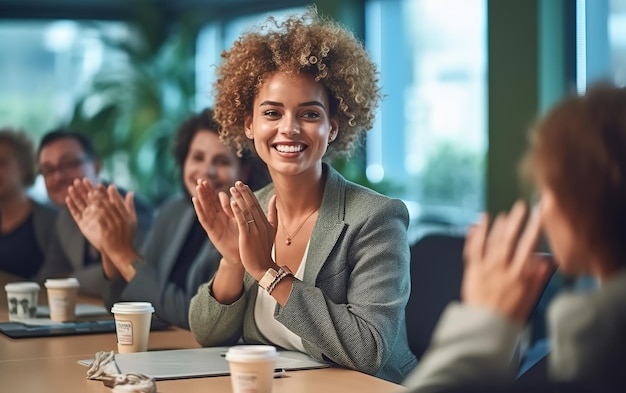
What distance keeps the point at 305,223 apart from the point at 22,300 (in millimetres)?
988

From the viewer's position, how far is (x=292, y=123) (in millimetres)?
2482

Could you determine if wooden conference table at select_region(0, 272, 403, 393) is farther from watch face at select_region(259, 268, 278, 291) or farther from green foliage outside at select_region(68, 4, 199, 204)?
green foliage outside at select_region(68, 4, 199, 204)

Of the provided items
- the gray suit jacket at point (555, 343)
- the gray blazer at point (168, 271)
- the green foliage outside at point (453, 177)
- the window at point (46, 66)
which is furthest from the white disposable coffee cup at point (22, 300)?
the window at point (46, 66)

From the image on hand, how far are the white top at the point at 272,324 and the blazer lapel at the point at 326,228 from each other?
0.11 feet

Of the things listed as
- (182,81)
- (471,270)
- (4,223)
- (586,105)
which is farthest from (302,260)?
(182,81)

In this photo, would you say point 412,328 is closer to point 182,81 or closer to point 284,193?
point 284,193

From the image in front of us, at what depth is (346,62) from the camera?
8.41 ft

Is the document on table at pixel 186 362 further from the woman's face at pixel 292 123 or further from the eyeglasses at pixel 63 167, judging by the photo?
the eyeglasses at pixel 63 167

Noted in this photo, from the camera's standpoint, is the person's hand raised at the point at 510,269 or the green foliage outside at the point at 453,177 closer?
the person's hand raised at the point at 510,269

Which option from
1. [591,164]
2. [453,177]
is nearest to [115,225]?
A: [591,164]

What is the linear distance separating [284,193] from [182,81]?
17.9ft

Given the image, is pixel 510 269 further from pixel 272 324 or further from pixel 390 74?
pixel 390 74

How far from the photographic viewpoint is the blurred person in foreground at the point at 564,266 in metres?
1.23

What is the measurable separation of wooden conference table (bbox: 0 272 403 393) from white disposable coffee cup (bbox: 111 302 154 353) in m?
0.09
